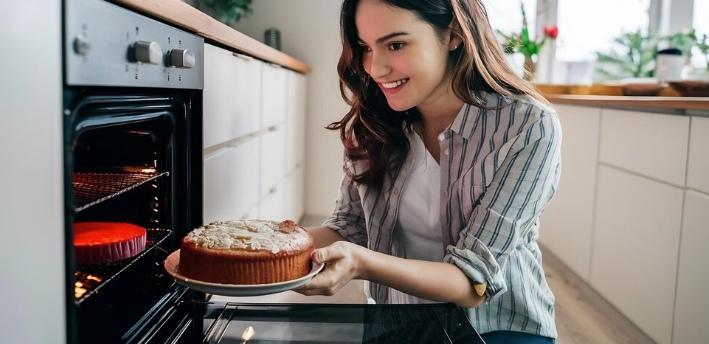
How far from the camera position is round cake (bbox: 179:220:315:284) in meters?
0.85

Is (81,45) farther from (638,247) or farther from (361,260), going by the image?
(638,247)

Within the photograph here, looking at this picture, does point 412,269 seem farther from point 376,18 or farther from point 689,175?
point 689,175

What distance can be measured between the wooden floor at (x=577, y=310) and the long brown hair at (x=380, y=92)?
86 cm

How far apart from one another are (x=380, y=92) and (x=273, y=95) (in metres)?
1.34

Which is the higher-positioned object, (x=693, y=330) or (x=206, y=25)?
(x=206, y=25)

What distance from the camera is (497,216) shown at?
1142 mm

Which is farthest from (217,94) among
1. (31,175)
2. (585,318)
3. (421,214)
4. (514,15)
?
(514,15)

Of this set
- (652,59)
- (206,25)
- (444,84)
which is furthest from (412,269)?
(652,59)

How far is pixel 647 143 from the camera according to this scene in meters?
2.24

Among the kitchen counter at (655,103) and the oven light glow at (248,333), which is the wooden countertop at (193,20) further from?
the kitchen counter at (655,103)

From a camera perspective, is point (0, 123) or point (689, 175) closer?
point (0, 123)

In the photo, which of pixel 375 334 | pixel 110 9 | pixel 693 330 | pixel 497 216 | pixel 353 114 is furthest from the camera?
pixel 693 330

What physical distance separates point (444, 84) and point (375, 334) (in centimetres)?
58

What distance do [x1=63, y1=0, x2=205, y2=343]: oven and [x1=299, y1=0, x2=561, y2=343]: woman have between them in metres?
0.30
